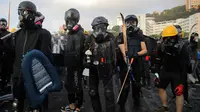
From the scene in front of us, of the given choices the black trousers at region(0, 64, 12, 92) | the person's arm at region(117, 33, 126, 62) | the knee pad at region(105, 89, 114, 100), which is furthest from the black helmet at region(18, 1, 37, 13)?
the black trousers at region(0, 64, 12, 92)

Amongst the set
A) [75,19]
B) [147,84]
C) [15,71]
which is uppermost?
[75,19]

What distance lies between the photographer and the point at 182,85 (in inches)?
187

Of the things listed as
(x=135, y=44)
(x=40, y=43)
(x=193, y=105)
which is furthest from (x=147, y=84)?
(x=40, y=43)

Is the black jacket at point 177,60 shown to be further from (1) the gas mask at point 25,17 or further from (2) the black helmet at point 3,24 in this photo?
(2) the black helmet at point 3,24

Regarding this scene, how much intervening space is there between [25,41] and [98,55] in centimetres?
137

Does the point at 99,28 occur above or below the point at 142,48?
above

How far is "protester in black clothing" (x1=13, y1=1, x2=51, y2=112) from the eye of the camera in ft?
12.1

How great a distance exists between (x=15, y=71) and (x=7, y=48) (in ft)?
1.75

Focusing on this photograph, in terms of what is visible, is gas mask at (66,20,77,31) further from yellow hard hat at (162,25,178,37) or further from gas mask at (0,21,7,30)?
gas mask at (0,21,7,30)

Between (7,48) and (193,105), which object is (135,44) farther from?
(7,48)

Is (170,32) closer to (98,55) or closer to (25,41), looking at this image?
(98,55)

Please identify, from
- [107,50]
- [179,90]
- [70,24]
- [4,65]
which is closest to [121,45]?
[107,50]

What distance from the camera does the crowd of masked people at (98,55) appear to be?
379cm

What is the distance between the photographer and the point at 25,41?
12.3 feet
